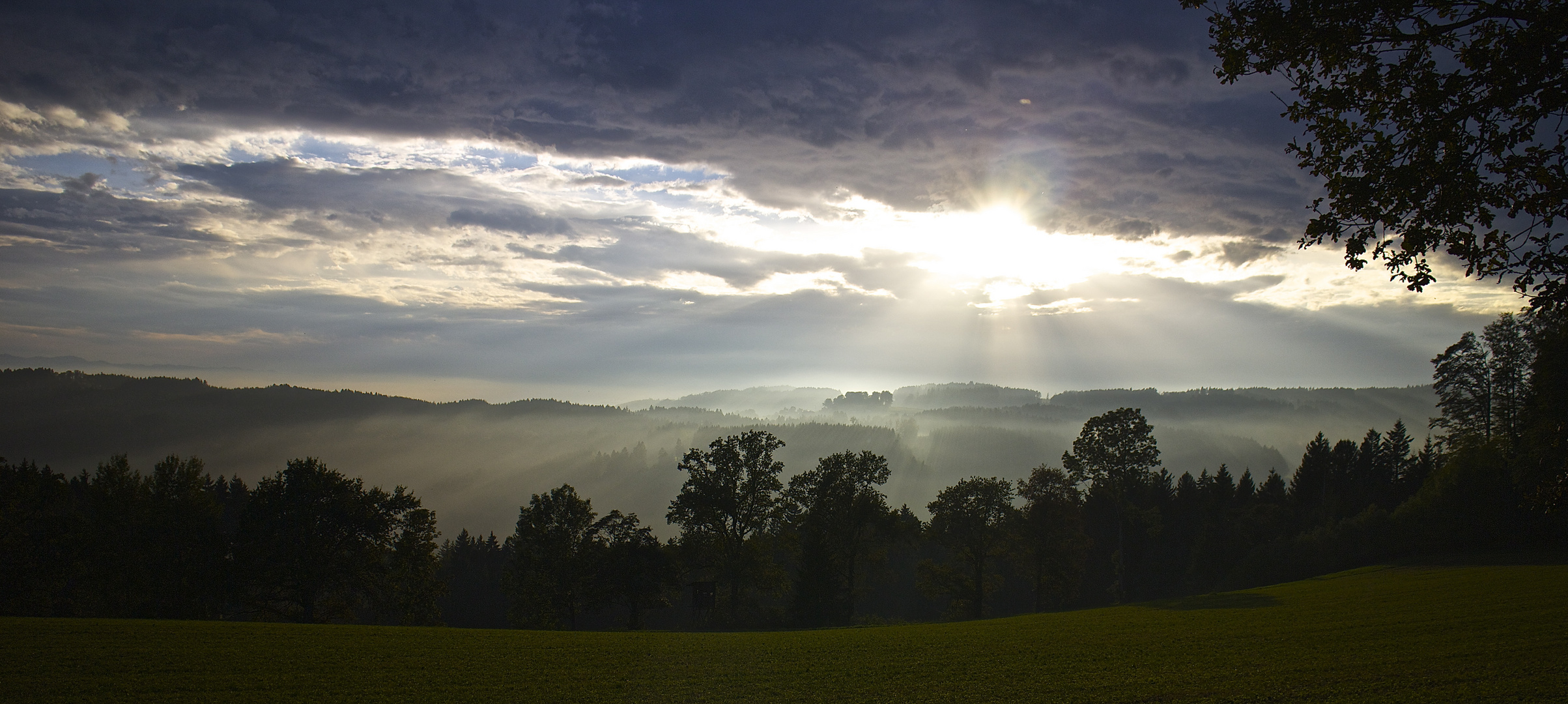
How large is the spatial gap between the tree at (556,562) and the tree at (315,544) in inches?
295

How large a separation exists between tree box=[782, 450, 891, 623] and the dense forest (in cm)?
16

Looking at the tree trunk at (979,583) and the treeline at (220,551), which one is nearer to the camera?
the treeline at (220,551)

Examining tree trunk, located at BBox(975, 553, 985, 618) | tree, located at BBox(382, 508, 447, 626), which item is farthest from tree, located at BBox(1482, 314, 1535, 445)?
tree, located at BBox(382, 508, 447, 626)

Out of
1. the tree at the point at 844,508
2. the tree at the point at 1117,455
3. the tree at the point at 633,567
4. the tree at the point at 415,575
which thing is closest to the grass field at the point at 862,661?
the tree at the point at 415,575

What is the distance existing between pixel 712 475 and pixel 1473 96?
139 feet

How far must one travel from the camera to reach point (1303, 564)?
5025 cm

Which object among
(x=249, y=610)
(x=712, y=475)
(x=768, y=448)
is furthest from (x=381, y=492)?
(x=768, y=448)

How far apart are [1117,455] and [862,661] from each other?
127ft

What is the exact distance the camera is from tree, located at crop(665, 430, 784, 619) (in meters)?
46.2

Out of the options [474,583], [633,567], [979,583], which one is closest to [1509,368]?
[979,583]

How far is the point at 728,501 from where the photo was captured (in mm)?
46500

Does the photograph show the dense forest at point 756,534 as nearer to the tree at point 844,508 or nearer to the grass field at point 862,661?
the tree at point 844,508

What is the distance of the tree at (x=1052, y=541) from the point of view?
47.0m

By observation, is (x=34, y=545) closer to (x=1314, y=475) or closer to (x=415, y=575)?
(x=415, y=575)
